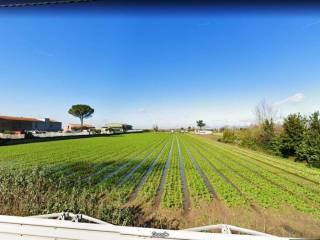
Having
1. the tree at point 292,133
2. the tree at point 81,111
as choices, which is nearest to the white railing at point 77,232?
the tree at point 81,111

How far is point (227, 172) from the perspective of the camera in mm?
6984

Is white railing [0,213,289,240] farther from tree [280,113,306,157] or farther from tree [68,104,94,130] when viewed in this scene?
tree [280,113,306,157]

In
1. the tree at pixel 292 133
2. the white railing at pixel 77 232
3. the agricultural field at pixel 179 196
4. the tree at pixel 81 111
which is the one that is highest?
the tree at pixel 81 111

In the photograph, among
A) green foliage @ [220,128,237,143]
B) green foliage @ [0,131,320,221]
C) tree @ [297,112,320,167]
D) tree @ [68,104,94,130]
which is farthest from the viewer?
green foliage @ [220,128,237,143]

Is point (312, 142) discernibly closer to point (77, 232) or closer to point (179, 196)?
point (179, 196)

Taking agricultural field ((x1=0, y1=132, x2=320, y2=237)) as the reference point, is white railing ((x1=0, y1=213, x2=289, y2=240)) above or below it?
above

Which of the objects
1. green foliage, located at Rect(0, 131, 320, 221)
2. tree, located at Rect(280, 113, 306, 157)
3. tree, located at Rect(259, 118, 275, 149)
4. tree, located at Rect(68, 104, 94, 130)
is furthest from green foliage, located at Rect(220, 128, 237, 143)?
tree, located at Rect(68, 104, 94, 130)

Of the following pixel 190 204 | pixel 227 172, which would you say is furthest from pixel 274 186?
pixel 190 204

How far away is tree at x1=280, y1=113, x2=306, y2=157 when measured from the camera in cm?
735

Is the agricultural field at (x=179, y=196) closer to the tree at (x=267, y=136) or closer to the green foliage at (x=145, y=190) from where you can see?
the green foliage at (x=145, y=190)

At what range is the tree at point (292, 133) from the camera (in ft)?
24.1

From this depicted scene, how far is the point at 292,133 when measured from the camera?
25.2 ft

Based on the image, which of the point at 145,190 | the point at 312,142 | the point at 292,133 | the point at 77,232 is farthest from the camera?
the point at 292,133

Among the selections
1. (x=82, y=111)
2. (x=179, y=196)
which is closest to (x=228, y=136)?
(x=179, y=196)
